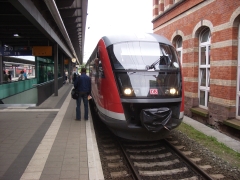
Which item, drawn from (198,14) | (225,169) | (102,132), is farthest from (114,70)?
(198,14)

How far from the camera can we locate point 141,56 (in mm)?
6664

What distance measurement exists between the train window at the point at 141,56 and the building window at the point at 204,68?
4354mm

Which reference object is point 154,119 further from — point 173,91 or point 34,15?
point 34,15

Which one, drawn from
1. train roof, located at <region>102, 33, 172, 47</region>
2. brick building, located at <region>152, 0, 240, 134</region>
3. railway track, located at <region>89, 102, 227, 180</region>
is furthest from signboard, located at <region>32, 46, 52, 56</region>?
railway track, located at <region>89, 102, 227, 180</region>

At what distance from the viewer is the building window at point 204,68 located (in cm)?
1075

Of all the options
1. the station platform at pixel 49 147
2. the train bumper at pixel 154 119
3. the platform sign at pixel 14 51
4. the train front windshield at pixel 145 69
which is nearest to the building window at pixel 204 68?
the station platform at pixel 49 147

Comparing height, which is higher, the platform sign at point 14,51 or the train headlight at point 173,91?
the platform sign at point 14,51

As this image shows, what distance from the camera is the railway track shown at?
5.00m

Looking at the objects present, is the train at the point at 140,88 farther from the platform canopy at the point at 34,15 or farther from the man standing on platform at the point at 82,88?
the platform canopy at the point at 34,15

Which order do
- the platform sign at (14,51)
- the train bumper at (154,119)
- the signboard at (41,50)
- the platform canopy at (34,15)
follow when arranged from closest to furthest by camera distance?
the train bumper at (154,119)
the platform canopy at (34,15)
the platform sign at (14,51)
the signboard at (41,50)

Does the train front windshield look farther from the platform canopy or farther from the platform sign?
the platform sign

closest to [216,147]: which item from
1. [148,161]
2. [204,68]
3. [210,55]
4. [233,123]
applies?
[233,123]

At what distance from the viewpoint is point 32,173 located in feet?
13.8

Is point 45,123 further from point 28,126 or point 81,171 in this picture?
point 81,171
